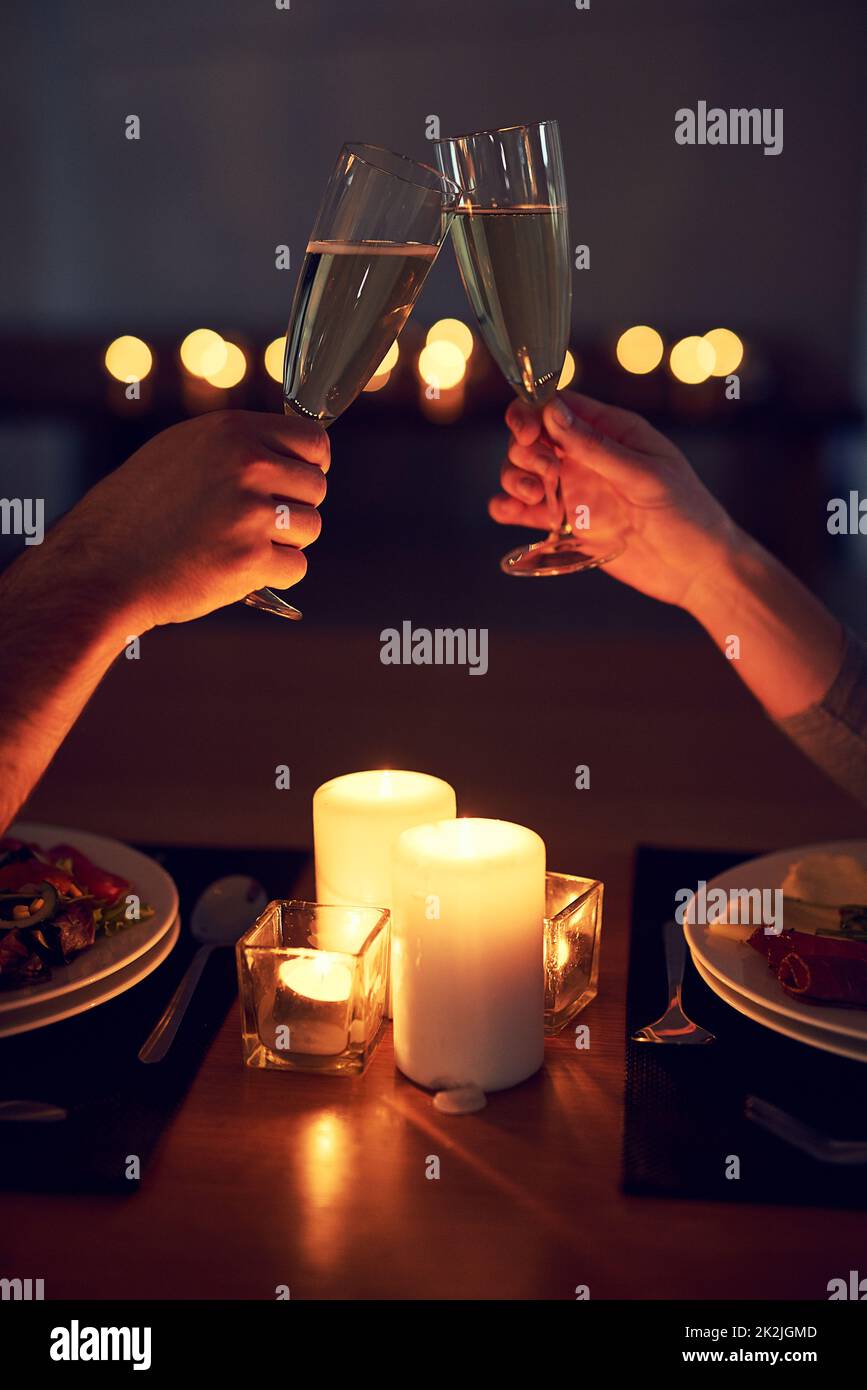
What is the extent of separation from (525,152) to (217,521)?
0.33 meters

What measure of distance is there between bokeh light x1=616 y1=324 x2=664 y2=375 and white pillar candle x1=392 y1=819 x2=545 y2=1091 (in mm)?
2710

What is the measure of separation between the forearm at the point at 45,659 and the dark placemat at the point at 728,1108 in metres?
0.41

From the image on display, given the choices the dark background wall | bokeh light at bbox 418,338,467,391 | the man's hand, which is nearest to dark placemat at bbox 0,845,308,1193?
the man's hand

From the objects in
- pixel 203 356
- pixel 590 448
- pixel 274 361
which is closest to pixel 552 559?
pixel 590 448

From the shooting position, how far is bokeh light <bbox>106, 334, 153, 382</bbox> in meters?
3.26

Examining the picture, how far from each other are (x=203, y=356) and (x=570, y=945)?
8.60 ft

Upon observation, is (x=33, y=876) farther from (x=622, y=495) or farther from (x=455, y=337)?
(x=455, y=337)

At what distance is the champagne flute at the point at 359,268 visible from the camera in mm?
713

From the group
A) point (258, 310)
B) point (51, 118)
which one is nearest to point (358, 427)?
point (258, 310)

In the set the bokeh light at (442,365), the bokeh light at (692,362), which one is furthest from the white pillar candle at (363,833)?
the bokeh light at (692,362)

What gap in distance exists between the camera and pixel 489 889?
66 centimetres

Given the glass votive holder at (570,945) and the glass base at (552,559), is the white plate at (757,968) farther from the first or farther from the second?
the glass base at (552,559)
